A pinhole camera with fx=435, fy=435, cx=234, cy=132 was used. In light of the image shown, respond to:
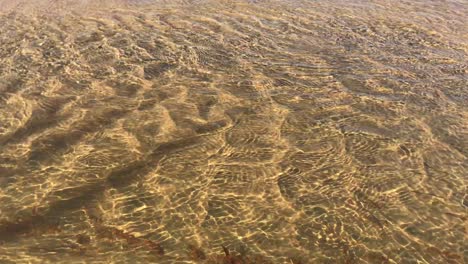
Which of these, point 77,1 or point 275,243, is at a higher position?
point 77,1

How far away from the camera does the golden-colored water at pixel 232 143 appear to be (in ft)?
15.0

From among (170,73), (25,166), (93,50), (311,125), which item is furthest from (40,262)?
(93,50)

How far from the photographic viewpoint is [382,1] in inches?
514

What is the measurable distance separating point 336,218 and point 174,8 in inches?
355

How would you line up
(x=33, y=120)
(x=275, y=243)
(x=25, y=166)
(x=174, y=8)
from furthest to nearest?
(x=174, y=8) < (x=33, y=120) < (x=25, y=166) < (x=275, y=243)

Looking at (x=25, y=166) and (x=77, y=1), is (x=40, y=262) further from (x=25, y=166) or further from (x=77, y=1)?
(x=77, y=1)

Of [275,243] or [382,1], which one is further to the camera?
[382,1]

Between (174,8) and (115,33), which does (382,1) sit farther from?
(115,33)

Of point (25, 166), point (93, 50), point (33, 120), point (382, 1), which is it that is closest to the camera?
point (25, 166)

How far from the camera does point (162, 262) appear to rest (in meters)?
4.26

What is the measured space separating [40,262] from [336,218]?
122 inches

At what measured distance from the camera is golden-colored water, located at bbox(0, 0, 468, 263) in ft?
15.0

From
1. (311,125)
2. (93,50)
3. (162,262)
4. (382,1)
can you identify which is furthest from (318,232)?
(382,1)

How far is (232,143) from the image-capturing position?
612cm
